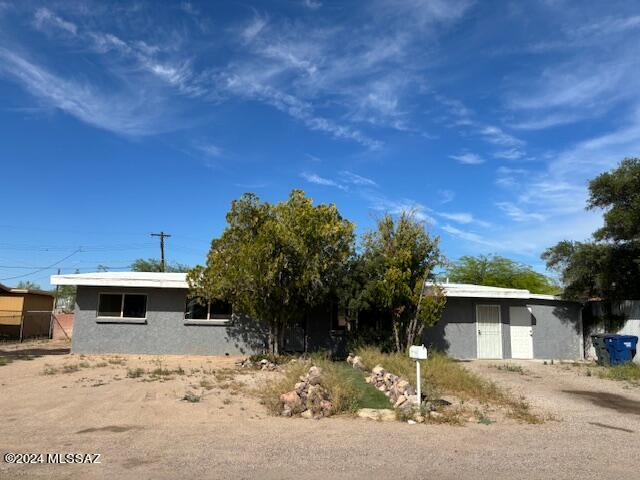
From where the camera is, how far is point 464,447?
682cm

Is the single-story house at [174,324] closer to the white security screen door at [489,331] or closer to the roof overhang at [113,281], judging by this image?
the roof overhang at [113,281]

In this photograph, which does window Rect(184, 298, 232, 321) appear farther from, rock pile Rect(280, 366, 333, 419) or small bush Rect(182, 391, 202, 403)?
rock pile Rect(280, 366, 333, 419)

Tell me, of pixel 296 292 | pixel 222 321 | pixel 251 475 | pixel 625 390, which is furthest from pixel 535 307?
pixel 251 475

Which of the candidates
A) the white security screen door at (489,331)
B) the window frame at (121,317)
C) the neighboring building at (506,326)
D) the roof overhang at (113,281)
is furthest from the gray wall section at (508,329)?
the window frame at (121,317)

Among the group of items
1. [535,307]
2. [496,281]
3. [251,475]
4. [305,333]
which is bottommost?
[251,475]

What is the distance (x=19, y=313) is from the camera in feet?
84.0

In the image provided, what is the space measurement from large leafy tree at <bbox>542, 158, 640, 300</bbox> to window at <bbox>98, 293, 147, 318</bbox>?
15985 mm

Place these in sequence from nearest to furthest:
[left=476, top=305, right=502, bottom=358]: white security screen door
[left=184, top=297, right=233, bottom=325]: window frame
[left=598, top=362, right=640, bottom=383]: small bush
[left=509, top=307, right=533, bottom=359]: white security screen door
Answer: [left=598, top=362, right=640, bottom=383]: small bush < [left=184, top=297, right=233, bottom=325]: window frame < [left=476, top=305, right=502, bottom=358]: white security screen door < [left=509, top=307, right=533, bottom=359]: white security screen door

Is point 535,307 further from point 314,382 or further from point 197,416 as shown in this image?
point 197,416

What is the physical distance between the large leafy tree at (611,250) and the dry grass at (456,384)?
896 centimetres

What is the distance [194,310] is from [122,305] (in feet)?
8.26

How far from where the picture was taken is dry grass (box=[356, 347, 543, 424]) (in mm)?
9578

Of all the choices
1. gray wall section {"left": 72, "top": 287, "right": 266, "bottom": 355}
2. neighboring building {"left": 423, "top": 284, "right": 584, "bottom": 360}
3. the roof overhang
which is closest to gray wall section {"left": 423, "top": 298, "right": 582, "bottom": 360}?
neighboring building {"left": 423, "top": 284, "right": 584, "bottom": 360}

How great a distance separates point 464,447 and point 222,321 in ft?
41.1
